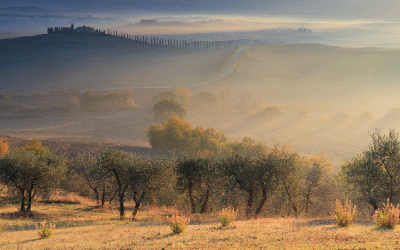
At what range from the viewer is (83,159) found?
178 feet

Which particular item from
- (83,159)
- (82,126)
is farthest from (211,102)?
(83,159)

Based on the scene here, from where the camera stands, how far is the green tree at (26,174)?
129 feet

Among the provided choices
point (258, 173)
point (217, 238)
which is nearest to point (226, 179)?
point (258, 173)

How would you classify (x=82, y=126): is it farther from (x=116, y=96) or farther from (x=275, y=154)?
(x=275, y=154)

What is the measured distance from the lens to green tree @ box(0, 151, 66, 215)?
39.4 meters

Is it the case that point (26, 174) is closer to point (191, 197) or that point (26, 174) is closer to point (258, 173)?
point (191, 197)

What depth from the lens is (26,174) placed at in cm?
3978

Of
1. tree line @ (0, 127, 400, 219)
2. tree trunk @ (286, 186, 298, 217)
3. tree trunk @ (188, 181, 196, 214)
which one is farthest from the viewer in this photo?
→ tree trunk @ (188, 181, 196, 214)

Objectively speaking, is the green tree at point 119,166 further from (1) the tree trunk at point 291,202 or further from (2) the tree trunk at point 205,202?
(1) the tree trunk at point 291,202

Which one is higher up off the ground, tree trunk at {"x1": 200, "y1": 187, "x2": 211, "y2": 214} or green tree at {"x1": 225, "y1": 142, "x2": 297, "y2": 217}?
green tree at {"x1": 225, "y1": 142, "x2": 297, "y2": 217}

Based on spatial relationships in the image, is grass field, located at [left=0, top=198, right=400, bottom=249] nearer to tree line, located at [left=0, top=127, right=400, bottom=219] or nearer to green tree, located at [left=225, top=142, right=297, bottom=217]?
tree line, located at [left=0, top=127, right=400, bottom=219]

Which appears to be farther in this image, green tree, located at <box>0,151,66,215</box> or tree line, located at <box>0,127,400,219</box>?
green tree, located at <box>0,151,66,215</box>

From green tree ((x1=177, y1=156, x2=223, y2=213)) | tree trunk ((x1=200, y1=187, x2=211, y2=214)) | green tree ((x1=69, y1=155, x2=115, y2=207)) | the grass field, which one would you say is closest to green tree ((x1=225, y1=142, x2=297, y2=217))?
green tree ((x1=177, y1=156, x2=223, y2=213))

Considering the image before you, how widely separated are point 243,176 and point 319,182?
15.9 m
